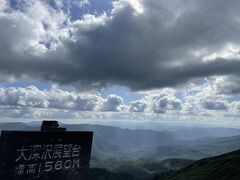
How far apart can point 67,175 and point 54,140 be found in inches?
121

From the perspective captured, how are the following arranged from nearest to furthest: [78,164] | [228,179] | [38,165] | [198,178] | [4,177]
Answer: [4,177] < [38,165] < [78,164] < [228,179] < [198,178]

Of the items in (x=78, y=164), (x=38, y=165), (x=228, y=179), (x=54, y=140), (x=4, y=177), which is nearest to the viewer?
(x=4, y=177)

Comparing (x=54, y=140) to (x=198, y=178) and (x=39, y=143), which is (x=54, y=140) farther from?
(x=198, y=178)

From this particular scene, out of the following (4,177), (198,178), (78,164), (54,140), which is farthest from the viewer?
(198,178)

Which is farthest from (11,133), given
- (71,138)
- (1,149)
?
(71,138)

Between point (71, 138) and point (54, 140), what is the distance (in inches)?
67.3

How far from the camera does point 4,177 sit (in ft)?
60.7

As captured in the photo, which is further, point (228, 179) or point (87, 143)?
point (228, 179)

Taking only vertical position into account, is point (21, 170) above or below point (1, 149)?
below

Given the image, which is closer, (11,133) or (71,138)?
(11,133)

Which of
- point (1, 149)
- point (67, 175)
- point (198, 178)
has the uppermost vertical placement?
point (1, 149)

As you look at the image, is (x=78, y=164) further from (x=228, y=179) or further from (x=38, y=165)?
(x=228, y=179)

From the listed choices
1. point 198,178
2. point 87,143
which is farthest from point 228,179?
point 87,143

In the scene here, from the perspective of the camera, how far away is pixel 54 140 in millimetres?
22219
